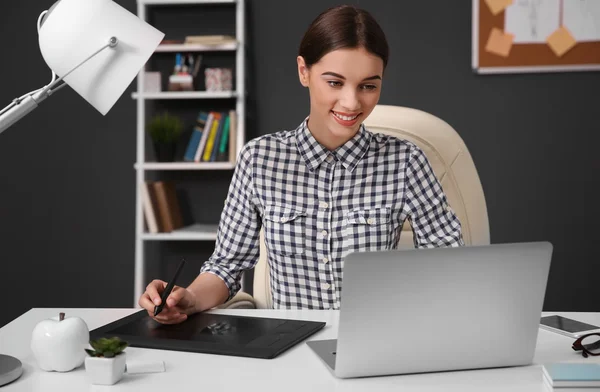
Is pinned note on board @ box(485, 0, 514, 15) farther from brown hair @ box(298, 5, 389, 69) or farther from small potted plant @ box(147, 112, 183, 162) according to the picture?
brown hair @ box(298, 5, 389, 69)

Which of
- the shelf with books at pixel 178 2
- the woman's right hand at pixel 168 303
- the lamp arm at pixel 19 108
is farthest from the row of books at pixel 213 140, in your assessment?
the lamp arm at pixel 19 108

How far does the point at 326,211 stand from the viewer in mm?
1652

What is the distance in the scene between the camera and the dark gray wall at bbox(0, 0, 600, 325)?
136 inches

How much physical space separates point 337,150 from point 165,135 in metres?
1.83

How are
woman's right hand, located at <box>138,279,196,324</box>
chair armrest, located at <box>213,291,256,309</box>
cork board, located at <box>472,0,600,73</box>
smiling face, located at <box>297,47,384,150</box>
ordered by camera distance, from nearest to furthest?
woman's right hand, located at <box>138,279,196,324</box> < smiling face, located at <box>297,47,384,150</box> < chair armrest, located at <box>213,291,256,309</box> < cork board, located at <box>472,0,600,73</box>

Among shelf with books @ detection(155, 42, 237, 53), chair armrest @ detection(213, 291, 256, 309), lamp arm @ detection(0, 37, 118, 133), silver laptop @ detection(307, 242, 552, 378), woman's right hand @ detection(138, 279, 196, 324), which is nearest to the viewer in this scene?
silver laptop @ detection(307, 242, 552, 378)

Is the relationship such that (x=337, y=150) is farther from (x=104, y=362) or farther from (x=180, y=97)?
(x=180, y=97)

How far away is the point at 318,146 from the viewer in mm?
1663

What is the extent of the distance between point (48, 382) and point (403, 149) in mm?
1010

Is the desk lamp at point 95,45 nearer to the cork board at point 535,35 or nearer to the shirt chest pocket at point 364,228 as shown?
the shirt chest pocket at point 364,228

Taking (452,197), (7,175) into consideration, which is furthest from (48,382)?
(7,175)

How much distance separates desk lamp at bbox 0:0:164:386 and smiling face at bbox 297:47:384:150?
17.3 inches

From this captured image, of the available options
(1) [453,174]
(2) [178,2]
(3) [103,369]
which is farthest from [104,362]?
(2) [178,2]

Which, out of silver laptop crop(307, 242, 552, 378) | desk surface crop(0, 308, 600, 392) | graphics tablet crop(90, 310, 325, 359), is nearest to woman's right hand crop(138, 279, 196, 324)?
graphics tablet crop(90, 310, 325, 359)
